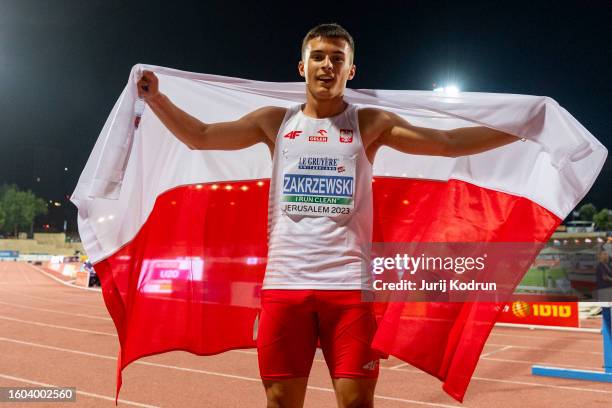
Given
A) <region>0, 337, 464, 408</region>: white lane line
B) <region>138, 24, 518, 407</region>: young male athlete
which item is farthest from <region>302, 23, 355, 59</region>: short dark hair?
<region>0, 337, 464, 408</region>: white lane line

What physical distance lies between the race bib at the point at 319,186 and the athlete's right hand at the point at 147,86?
0.95 meters

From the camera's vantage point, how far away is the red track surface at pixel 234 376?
587 cm

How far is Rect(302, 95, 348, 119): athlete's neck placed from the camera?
8.83 feet

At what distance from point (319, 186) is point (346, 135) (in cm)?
29

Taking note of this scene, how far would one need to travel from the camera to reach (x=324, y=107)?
2.69 m

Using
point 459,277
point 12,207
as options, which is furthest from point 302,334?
point 12,207

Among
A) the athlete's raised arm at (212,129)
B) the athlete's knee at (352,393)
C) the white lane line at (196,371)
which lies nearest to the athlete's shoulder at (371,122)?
the athlete's raised arm at (212,129)

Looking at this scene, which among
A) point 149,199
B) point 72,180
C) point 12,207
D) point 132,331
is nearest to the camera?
point 132,331

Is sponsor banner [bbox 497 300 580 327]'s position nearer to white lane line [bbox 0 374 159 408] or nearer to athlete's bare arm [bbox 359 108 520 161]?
white lane line [bbox 0 374 159 408]

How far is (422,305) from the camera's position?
3.21 metres

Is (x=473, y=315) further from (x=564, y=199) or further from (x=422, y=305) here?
(x=564, y=199)

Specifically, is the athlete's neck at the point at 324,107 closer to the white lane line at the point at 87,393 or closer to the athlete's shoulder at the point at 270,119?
the athlete's shoulder at the point at 270,119

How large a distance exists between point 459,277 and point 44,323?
1136 centimetres

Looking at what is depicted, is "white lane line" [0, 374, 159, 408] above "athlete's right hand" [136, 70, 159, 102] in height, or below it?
below
